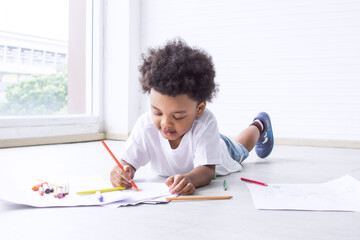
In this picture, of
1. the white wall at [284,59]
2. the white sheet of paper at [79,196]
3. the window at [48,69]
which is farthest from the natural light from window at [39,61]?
the white sheet of paper at [79,196]

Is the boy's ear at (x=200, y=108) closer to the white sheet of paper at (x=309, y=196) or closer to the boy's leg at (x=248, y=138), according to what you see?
the white sheet of paper at (x=309, y=196)

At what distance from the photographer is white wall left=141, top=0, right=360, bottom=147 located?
249 centimetres

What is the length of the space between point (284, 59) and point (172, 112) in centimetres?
177

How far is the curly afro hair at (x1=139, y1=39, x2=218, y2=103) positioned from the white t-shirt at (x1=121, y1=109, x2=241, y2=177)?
0.11m

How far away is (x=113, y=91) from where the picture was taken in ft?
9.52

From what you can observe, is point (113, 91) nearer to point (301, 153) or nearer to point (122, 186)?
point (301, 153)

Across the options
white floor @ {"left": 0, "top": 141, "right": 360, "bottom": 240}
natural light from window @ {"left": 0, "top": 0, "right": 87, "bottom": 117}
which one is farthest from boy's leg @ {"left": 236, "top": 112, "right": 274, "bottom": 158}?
natural light from window @ {"left": 0, "top": 0, "right": 87, "bottom": 117}

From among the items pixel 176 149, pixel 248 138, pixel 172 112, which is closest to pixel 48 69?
pixel 248 138

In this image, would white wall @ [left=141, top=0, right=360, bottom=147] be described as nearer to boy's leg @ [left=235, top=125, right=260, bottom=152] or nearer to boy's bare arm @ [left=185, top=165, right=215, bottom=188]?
boy's leg @ [left=235, top=125, right=260, bottom=152]

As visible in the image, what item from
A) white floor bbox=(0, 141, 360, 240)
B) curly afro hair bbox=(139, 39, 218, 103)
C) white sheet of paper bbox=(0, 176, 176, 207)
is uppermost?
curly afro hair bbox=(139, 39, 218, 103)

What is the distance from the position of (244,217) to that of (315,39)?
1.99m

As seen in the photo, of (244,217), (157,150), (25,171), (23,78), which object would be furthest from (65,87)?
(244,217)

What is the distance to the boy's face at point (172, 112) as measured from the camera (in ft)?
3.55

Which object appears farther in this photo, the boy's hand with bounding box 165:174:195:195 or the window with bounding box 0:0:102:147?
the window with bounding box 0:0:102:147
